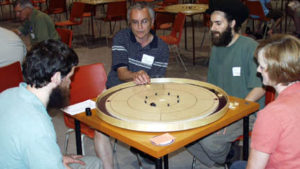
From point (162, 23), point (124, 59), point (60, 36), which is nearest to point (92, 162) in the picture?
point (124, 59)

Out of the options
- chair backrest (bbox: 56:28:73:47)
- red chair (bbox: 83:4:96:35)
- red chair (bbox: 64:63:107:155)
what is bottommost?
red chair (bbox: 64:63:107:155)

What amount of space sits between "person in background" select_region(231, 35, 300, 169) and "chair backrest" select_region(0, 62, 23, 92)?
210cm

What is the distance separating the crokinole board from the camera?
74.7 inches

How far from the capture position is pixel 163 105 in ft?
7.12

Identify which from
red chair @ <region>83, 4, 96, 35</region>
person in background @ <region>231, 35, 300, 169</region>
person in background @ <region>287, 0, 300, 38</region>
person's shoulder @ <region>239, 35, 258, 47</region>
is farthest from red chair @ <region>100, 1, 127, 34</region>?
person in background @ <region>231, 35, 300, 169</region>

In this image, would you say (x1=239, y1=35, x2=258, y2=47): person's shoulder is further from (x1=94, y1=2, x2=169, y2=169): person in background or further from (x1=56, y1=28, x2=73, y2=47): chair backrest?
(x1=56, y1=28, x2=73, y2=47): chair backrest

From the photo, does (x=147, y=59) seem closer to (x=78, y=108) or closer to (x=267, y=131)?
(x=78, y=108)

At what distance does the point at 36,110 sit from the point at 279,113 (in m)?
1.05

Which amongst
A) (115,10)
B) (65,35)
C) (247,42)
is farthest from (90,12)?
(247,42)

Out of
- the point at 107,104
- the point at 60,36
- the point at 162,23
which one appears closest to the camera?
the point at 107,104

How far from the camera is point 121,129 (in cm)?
196

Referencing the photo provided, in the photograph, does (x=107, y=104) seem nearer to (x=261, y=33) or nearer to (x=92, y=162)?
(x=92, y=162)

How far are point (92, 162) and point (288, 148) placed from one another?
A: 1.21 metres

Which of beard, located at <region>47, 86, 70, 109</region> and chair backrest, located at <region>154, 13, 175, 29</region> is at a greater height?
chair backrest, located at <region>154, 13, 175, 29</region>
